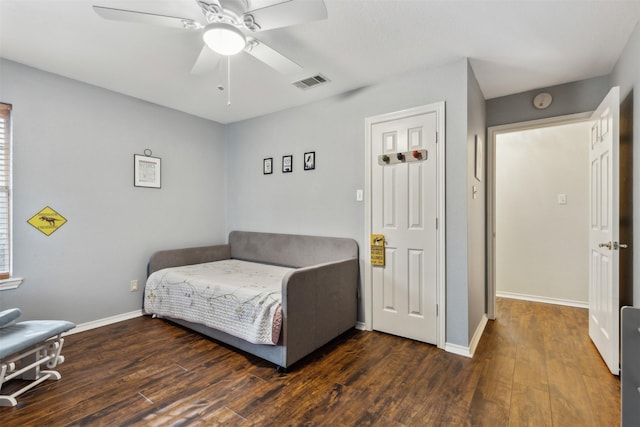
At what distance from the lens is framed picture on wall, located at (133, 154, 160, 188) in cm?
330

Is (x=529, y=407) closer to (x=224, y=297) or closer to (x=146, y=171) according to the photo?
(x=224, y=297)

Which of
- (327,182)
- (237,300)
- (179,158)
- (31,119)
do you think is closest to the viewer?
(237,300)

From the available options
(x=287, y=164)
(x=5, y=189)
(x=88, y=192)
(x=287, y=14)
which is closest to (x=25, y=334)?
(x=5, y=189)

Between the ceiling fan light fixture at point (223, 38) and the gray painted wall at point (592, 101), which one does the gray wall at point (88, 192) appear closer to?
the ceiling fan light fixture at point (223, 38)

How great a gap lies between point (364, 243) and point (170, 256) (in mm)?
2242

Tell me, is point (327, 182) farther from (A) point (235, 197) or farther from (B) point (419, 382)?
(B) point (419, 382)

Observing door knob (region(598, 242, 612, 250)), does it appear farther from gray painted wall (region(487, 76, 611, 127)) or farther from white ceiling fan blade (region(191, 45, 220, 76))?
white ceiling fan blade (region(191, 45, 220, 76))

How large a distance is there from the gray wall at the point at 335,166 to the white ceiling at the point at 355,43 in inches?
8.0

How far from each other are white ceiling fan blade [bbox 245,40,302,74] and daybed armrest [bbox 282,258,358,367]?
58.5 inches

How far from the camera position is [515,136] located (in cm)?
409

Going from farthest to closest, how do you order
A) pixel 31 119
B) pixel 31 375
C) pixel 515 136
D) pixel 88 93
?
pixel 515 136, pixel 88 93, pixel 31 119, pixel 31 375

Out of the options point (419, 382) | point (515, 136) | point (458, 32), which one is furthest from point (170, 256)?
point (515, 136)

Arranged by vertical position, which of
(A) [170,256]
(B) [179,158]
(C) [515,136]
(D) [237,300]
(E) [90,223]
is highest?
(C) [515,136]

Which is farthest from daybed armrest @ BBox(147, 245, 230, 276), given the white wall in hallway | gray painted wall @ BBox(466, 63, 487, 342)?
the white wall in hallway
